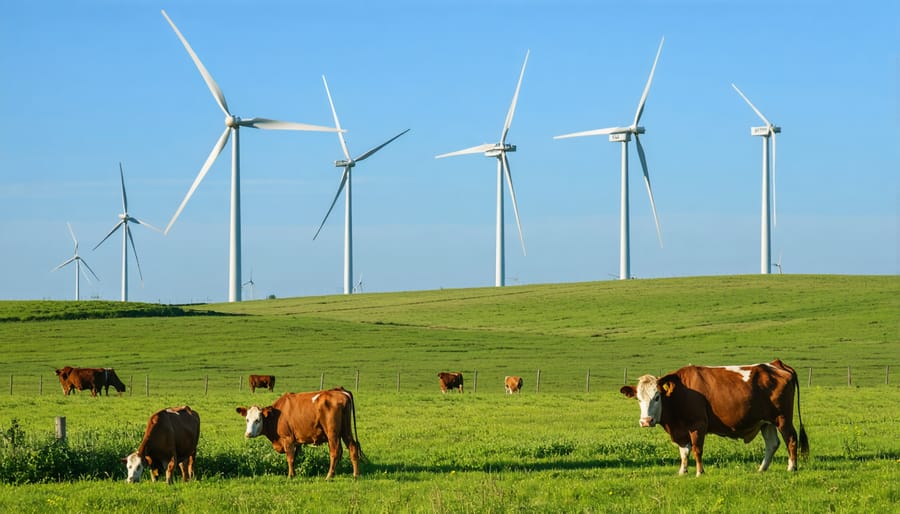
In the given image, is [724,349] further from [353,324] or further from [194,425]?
[194,425]

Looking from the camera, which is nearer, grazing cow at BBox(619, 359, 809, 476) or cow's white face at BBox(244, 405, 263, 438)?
grazing cow at BBox(619, 359, 809, 476)

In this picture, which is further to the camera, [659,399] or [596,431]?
[596,431]

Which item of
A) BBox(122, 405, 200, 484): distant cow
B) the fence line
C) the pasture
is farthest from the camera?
the fence line

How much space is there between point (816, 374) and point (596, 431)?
2348 centimetres

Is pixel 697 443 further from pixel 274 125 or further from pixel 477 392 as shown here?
pixel 274 125

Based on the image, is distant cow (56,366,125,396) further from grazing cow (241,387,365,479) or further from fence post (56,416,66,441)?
grazing cow (241,387,365,479)

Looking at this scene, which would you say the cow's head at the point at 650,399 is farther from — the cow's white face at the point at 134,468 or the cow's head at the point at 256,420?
the cow's white face at the point at 134,468

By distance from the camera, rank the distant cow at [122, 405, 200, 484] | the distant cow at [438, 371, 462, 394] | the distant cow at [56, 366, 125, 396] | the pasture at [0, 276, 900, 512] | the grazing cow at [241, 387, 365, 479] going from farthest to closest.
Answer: the distant cow at [438, 371, 462, 394] < the distant cow at [56, 366, 125, 396] < the grazing cow at [241, 387, 365, 479] < the distant cow at [122, 405, 200, 484] < the pasture at [0, 276, 900, 512]

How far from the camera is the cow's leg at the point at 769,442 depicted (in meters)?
15.2

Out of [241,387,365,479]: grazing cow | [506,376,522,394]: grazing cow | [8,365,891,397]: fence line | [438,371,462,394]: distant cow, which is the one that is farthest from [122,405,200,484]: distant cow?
[438,371,462,394]: distant cow

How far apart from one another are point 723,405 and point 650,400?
1109mm

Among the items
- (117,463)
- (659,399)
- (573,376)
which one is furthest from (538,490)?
(573,376)

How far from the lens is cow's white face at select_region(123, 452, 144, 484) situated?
15453 millimetres

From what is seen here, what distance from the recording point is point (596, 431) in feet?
75.7
